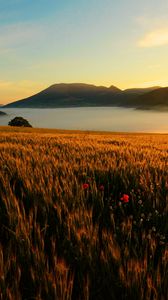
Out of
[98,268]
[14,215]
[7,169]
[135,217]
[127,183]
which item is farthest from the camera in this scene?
[7,169]

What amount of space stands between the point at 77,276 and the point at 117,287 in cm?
30

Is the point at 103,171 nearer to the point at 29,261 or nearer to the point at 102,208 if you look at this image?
the point at 102,208

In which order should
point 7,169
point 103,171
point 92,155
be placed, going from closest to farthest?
point 103,171 → point 7,169 → point 92,155

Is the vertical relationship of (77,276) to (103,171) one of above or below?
below

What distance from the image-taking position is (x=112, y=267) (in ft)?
5.72

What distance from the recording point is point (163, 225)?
2.50 metres

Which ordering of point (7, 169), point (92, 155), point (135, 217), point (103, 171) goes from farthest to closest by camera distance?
point (92, 155) < point (7, 169) < point (103, 171) < point (135, 217)

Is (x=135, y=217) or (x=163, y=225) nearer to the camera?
(x=163, y=225)

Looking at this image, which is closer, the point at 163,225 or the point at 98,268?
the point at 98,268

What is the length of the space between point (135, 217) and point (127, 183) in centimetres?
77

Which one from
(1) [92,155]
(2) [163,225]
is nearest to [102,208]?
(2) [163,225]

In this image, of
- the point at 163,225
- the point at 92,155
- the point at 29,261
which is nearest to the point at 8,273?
the point at 29,261

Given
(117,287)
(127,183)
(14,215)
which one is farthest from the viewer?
(127,183)

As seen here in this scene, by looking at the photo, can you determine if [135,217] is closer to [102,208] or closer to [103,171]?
[102,208]
